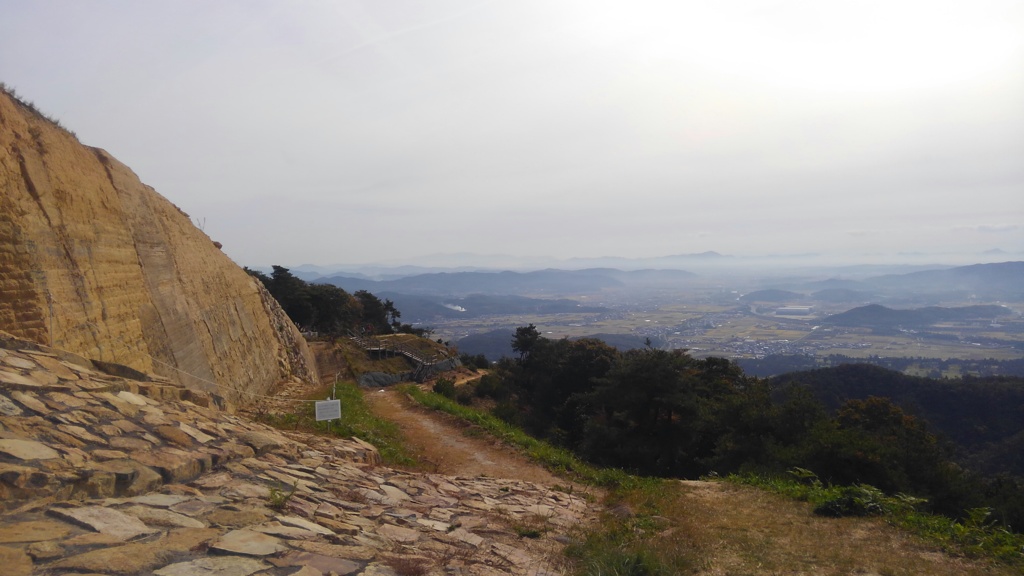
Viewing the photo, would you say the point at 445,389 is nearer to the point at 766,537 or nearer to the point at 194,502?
the point at 766,537

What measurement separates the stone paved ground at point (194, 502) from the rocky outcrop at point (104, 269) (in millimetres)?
1806

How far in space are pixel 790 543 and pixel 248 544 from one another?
6.28m

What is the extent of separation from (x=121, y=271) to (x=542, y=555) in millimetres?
9584

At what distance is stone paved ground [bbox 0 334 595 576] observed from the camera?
138 inches

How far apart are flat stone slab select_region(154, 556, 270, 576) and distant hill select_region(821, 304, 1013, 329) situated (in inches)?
6051

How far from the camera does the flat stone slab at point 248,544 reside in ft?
12.4

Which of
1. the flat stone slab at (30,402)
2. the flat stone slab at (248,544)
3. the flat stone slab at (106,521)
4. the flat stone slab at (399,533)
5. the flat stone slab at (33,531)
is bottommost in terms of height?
the flat stone slab at (399,533)

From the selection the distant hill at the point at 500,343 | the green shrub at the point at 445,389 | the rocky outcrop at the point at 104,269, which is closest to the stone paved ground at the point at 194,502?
the rocky outcrop at the point at 104,269

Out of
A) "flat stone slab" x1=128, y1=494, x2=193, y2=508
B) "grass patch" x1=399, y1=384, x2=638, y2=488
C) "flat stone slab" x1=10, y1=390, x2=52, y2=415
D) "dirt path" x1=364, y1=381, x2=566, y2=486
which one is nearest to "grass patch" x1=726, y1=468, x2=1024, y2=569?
"grass patch" x1=399, y1=384, x2=638, y2=488

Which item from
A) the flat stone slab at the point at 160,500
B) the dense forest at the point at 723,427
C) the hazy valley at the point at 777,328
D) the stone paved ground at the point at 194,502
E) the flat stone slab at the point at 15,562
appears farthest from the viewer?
the hazy valley at the point at 777,328

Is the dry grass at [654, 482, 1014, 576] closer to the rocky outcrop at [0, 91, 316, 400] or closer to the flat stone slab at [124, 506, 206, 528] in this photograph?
the flat stone slab at [124, 506, 206, 528]

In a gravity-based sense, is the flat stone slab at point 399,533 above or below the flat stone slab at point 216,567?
below

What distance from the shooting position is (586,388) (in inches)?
1261

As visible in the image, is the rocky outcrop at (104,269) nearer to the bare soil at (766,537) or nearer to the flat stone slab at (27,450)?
the flat stone slab at (27,450)
